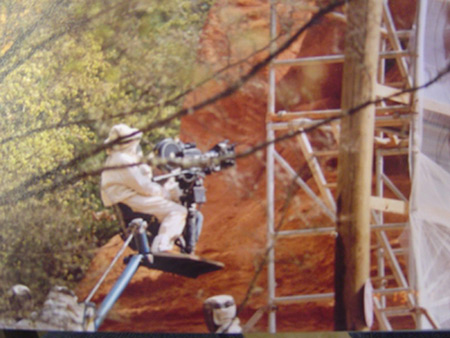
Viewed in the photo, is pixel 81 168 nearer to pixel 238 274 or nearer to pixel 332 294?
pixel 238 274

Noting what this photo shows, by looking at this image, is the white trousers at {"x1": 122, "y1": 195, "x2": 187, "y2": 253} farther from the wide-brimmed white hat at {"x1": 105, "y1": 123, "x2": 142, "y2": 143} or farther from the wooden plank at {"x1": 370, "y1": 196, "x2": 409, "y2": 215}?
the wooden plank at {"x1": 370, "y1": 196, "x2": 409, "y2": 215}

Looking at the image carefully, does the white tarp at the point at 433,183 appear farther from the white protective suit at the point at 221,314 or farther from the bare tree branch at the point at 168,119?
the white protective suit at the point at 221,314

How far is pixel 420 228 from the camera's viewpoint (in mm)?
1795

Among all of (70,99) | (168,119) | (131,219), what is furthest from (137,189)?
(70,99)

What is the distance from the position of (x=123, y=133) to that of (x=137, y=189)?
158 mm

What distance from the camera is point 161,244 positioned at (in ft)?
6.25

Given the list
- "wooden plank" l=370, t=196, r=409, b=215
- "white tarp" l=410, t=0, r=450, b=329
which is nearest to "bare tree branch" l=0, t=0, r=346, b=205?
"white tarp" l=410, t=0, r=450, b=329

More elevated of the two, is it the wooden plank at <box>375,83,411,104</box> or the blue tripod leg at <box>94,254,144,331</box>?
the wooden plank at <box>375,83,411,104</box>

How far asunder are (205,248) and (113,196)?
30 centimetres

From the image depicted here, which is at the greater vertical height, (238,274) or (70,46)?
(70,46)

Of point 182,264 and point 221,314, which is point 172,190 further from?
point 221,314

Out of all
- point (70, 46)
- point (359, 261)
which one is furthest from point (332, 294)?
point (70, 46)

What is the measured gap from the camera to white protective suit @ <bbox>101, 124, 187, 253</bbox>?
6.16 feet

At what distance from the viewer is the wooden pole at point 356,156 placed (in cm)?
173
